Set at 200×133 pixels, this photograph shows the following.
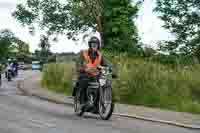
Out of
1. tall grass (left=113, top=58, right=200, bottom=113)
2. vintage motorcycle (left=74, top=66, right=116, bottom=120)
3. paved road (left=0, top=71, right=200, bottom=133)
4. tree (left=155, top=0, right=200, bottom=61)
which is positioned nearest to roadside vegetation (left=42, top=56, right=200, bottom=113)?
tall grass (left=113, top=58, right=200, bottom=113)

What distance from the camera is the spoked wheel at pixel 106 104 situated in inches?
567

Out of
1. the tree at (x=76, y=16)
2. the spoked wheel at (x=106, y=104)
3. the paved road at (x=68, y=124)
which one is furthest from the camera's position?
the tree at (x=76, y=16)

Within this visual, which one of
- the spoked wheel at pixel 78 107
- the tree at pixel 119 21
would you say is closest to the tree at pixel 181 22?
the tree at pixel 119 21

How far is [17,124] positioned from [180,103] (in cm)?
662

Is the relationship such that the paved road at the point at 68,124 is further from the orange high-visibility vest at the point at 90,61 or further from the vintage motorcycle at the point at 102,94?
the orange high-visibility vest at the point at 90,61

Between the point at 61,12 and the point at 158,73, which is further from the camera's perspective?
the point at 61,12

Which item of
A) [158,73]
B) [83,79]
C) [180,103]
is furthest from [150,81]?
[83,79]

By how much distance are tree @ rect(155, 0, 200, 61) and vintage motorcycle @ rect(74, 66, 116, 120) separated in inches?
1037

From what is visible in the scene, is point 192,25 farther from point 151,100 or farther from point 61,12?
point 151,100

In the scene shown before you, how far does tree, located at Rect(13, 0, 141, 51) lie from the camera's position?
A: 5388cm

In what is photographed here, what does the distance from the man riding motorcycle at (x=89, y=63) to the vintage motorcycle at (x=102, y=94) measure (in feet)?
0.40

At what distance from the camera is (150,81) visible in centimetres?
2072

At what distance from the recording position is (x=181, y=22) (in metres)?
43.9

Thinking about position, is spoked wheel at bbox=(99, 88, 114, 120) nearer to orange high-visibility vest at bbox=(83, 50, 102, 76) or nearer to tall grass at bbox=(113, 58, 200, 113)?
orange high-visibility vest at bbox=(83, 50, 102, 76)
